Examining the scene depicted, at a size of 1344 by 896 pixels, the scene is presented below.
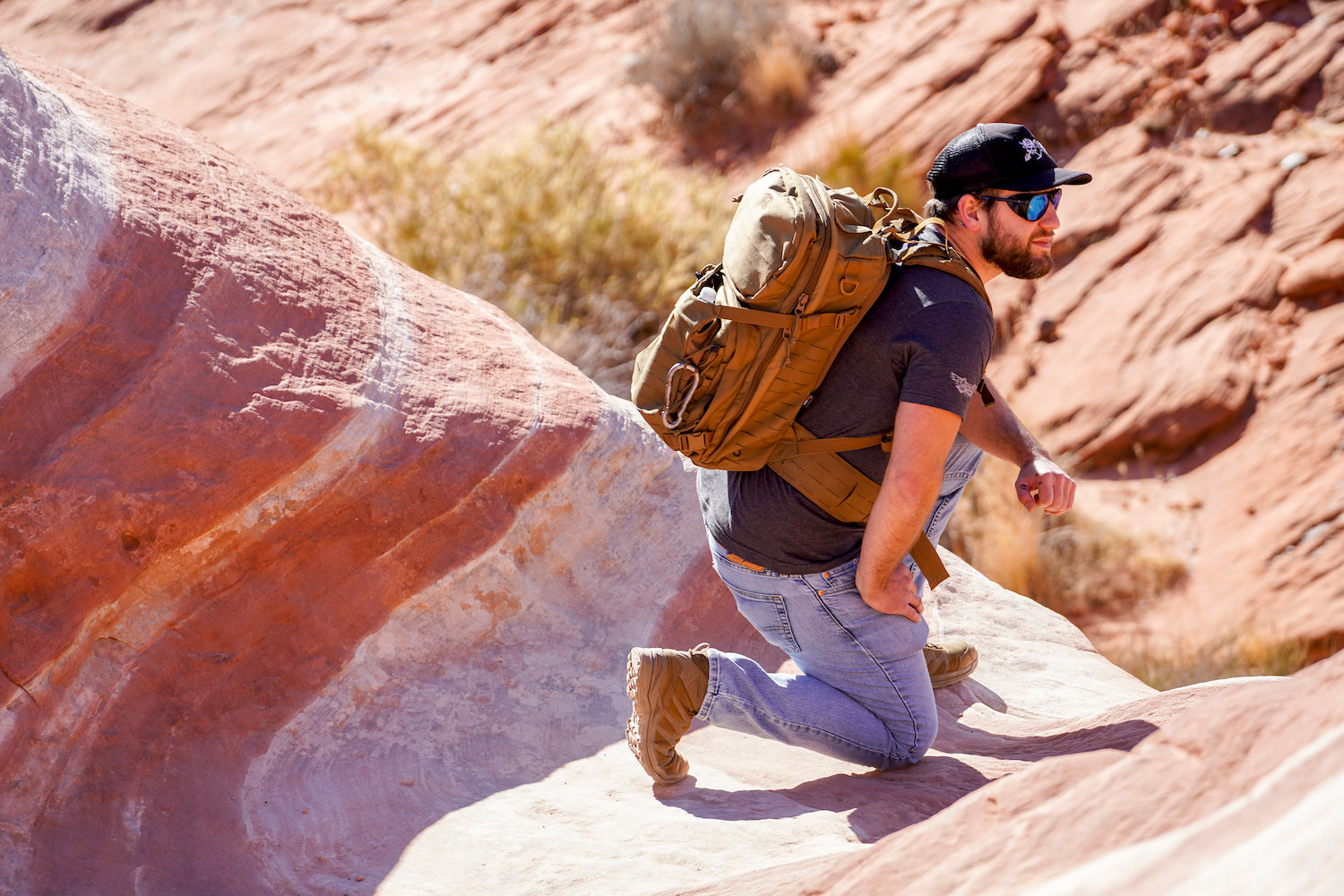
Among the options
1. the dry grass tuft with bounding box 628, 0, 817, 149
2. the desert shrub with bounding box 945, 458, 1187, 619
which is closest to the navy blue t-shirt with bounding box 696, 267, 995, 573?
the desert shrub with bounding box 945, 458, 1187, 619

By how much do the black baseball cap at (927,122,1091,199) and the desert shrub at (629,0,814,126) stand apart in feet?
25.2

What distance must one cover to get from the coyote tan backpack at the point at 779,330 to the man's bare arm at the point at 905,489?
0.12 metres

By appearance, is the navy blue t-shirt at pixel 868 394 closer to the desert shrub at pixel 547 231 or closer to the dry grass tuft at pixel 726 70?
the desert shrub at pixel 547 231

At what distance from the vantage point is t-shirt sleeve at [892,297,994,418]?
191 cm

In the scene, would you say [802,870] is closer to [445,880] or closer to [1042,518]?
[445,880]

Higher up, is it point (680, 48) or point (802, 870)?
point (680, 48)

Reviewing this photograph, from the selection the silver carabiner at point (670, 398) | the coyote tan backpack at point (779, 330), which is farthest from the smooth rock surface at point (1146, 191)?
the silver carabiner at point (670, 398)

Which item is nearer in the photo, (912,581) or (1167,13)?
(912,581)

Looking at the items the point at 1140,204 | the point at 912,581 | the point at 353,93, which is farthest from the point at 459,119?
the point at 912,581

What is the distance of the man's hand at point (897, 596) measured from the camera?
213 cm

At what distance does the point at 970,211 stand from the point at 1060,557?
4535 millimetres

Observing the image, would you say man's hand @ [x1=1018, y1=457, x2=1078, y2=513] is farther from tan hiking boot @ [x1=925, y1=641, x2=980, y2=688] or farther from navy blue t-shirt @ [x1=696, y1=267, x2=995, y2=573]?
tan hiking boot @ [x1=925, y1=641, x2=980, y2=688]

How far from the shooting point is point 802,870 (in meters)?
1.66

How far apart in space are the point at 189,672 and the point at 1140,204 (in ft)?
23.8
